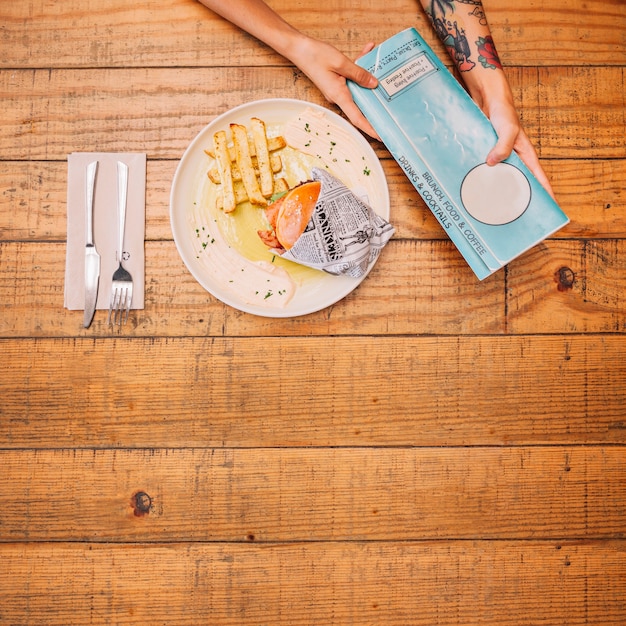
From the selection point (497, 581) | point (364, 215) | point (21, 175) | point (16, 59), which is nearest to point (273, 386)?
point (364, 215)

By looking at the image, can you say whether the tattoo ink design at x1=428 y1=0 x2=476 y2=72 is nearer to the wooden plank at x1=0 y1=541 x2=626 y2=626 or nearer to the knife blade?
the knife blade

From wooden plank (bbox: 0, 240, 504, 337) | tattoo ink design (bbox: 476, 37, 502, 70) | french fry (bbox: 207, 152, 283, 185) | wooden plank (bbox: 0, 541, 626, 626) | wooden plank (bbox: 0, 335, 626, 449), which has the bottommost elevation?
wooden plank (bbox: 0, 541, 626, 626)

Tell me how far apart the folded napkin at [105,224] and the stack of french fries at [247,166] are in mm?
229

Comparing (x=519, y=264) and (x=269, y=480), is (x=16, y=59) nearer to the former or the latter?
(x=269, y=480)

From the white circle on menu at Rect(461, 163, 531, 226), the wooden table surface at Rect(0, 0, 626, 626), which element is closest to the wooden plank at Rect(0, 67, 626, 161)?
the wooden table surface at Rect(0, 0, 626, 626)

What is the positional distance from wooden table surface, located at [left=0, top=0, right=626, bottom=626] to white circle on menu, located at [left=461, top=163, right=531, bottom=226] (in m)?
0.14

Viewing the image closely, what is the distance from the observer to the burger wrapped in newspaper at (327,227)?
1400 mm

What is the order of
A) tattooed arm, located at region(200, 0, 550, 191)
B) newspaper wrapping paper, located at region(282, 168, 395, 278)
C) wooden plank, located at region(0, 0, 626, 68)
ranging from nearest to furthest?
newspaper wrapping paper, located at region(282, 168, 395, 278) < tattooed arm, located at region(200, 0, 550, 191) < wooden plank, located at region(0, 0, 626, 68)

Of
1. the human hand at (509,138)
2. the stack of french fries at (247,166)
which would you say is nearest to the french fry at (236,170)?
the stack of french fries at (247,166)

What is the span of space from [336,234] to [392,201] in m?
0.27

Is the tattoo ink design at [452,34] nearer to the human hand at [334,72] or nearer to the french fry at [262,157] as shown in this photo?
the human hand at [334,72]

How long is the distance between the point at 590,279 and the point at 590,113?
0.48 metres

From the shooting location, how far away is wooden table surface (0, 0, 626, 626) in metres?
1.54

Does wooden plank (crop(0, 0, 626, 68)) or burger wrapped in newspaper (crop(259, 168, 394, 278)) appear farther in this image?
wooden plank (crop(0, 0, 626, 68))
